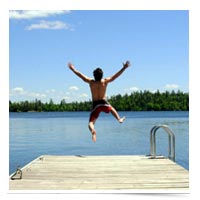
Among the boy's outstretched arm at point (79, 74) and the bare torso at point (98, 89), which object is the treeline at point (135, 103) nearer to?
the bare torso at point (98, 89)

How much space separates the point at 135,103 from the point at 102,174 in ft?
57.0

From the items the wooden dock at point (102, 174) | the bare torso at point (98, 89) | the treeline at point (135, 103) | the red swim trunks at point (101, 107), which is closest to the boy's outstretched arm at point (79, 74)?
the bare torso at point (98, 89)

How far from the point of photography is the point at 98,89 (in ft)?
16.2

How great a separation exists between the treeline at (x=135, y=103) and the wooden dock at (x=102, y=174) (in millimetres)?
10239

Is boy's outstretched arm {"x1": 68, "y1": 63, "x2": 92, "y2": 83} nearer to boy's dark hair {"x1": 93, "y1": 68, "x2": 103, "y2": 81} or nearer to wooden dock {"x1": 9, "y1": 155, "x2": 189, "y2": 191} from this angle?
boy's dark hair {"x1": 93, "y1": 68, "x2": 103, "y2": 81}

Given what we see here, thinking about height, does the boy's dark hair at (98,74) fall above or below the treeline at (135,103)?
above

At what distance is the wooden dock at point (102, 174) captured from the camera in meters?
4.02

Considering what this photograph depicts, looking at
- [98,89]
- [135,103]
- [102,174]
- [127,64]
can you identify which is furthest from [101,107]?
[135,103]

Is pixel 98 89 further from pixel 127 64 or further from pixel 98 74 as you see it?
pixel 127 64

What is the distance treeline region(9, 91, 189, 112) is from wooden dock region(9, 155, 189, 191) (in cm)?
1024

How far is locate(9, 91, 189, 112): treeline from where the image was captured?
19044 millimetres

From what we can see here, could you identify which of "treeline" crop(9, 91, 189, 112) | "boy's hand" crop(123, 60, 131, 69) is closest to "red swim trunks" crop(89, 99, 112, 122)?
"boy's hand" crop(123, 60, 131, 69)
